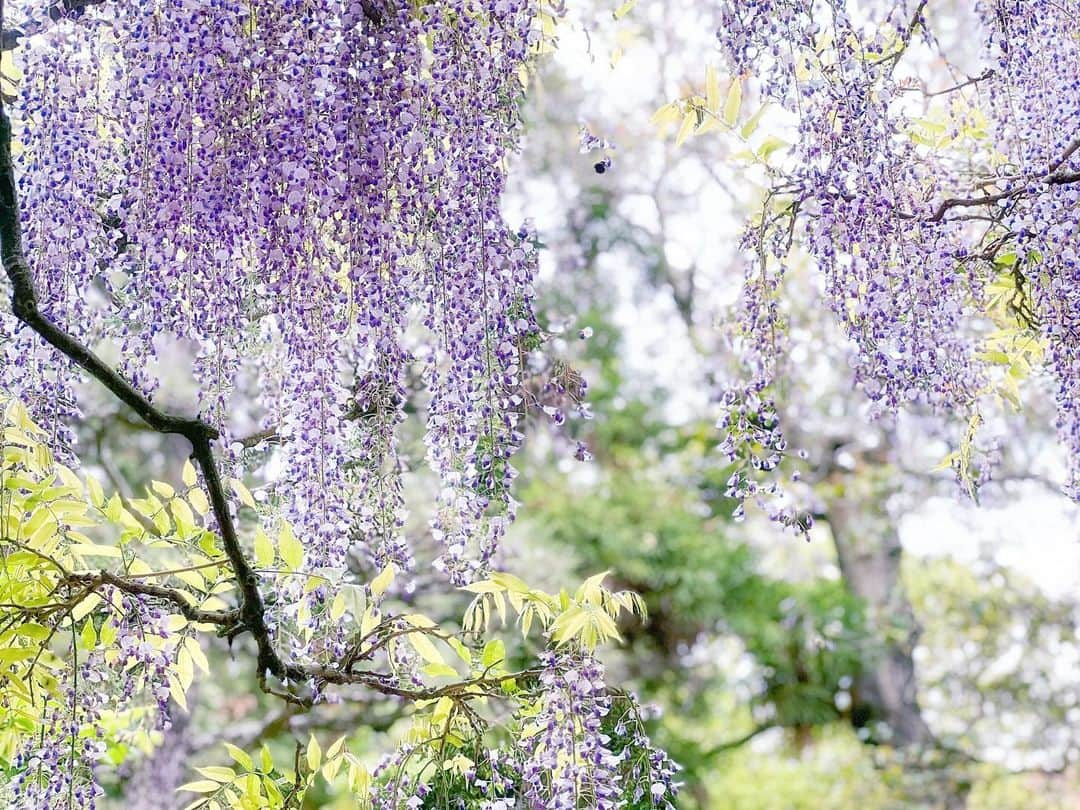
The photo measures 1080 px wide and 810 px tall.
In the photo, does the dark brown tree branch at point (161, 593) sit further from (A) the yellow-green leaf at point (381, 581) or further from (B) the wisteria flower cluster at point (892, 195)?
(B) the wisteria flower cluster at point (892, 195)

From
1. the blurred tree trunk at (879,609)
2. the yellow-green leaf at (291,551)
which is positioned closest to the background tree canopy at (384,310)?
the yellow-green leaf at (291,551)

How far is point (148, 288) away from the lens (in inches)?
83.4

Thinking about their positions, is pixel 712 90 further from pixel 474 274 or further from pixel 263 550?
pixel 263 550

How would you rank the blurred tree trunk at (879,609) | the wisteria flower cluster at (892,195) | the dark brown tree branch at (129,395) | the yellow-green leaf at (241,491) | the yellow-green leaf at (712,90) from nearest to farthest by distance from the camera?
the dark brown tree branch at (129,395) < the yellow-green leaf at (241,491) < the wisteria flower cluster at (892,195) < the yellow-green leaf at (712,90) < the blurred tree trunk at (879,609)

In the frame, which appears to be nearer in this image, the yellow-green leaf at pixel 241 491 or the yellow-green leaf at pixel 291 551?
the yellow-green leaf at pixel 291 551

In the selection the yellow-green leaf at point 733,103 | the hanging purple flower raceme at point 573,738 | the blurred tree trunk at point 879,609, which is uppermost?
the blurred tree trunk at point 879,609

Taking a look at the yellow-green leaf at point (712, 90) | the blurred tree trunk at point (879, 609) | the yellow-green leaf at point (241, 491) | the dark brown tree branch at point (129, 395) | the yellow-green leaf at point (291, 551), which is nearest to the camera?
the dark brown tree branch at point (129, 395)

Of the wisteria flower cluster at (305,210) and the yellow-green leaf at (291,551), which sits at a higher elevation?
the wisteria flower cluster at (305,210)

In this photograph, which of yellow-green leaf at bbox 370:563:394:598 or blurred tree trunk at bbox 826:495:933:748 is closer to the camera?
yellow-green leaf at bbox 370:563:394:598

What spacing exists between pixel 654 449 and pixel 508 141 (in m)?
5.91

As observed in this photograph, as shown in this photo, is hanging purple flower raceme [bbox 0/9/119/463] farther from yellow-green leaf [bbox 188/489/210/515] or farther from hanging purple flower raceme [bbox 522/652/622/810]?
hanging purple flower raceme [bbox 522/652/622/810]

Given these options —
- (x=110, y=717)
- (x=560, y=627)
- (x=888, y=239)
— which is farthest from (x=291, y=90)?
(x=110, y=717)

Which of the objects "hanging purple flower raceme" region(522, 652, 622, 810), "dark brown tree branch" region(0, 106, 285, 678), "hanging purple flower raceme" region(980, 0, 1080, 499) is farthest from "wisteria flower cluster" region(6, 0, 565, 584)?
"hanging purple flower raceme" region(980, 0, 1080, 499)

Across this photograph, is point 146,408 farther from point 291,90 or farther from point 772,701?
point 772,701
